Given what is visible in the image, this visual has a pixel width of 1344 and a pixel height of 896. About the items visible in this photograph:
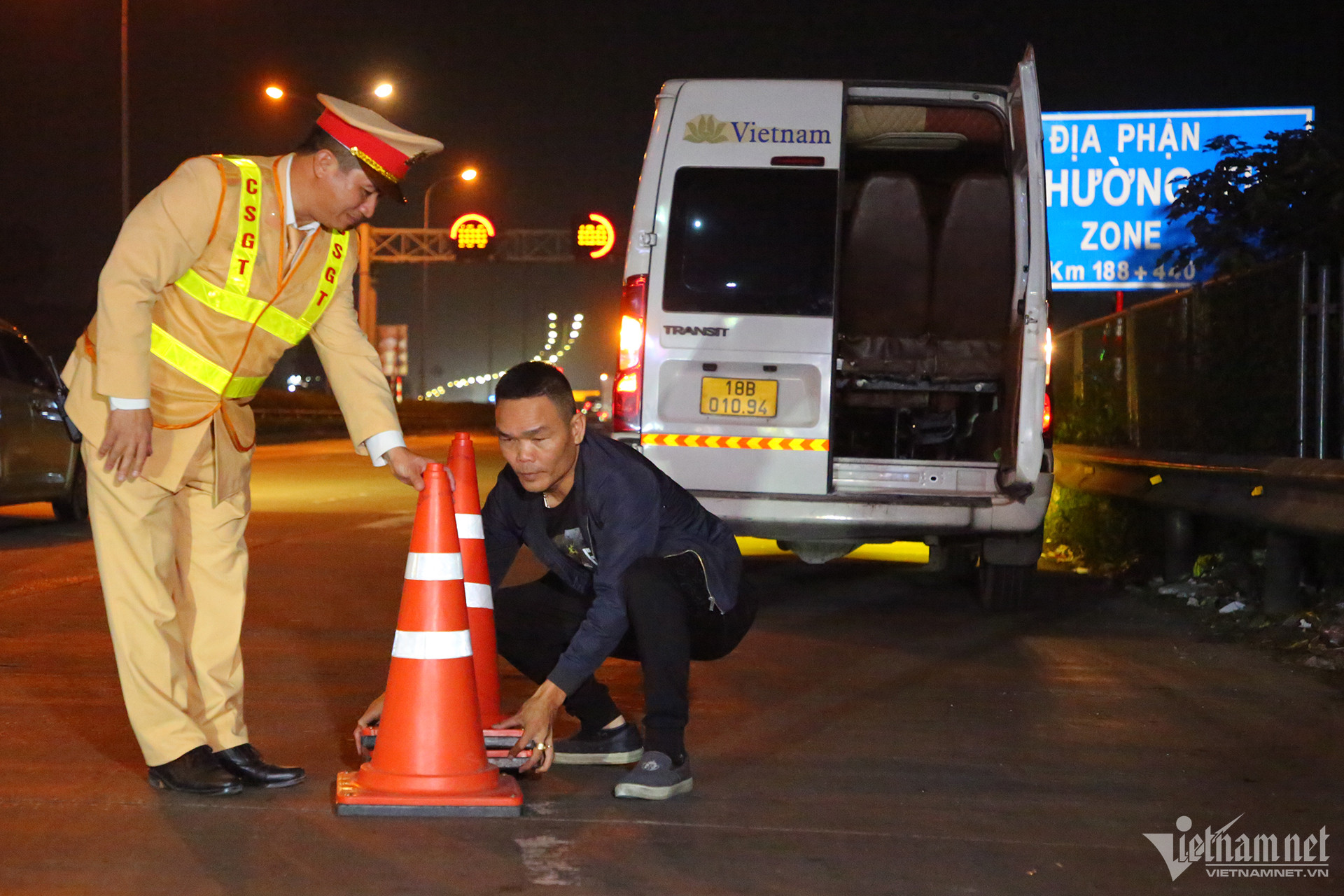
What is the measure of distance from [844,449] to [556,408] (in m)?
5.96

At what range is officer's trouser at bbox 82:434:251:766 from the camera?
4105mm

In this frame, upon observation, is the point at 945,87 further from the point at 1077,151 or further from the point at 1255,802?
the point at 1077,151

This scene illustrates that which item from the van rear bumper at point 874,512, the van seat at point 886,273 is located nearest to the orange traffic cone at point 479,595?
the van rear bumper at point 874,512

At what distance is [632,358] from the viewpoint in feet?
25.5

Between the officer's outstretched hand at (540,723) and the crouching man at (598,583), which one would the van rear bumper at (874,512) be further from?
the officer's outstretched hand at (540,723)

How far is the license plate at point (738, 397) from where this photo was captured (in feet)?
25.3

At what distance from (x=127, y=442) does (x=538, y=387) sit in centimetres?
105

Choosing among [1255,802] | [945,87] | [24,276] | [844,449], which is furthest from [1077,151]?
[24,276]

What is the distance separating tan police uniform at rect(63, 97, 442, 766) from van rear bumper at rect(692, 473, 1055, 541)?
3.59 meters

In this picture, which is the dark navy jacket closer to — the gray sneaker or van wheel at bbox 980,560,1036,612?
the gray sneaker

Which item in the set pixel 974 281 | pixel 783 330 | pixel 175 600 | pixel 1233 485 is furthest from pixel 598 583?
pixel 974 281

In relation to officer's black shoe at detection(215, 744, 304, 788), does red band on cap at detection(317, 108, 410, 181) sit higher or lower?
higher

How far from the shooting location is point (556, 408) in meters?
4.25

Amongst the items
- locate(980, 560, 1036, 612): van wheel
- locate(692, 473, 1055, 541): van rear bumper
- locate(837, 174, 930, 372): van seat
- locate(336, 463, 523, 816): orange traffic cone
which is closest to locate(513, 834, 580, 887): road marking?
locate(336, 463, 523, 816): orange traffic cone
